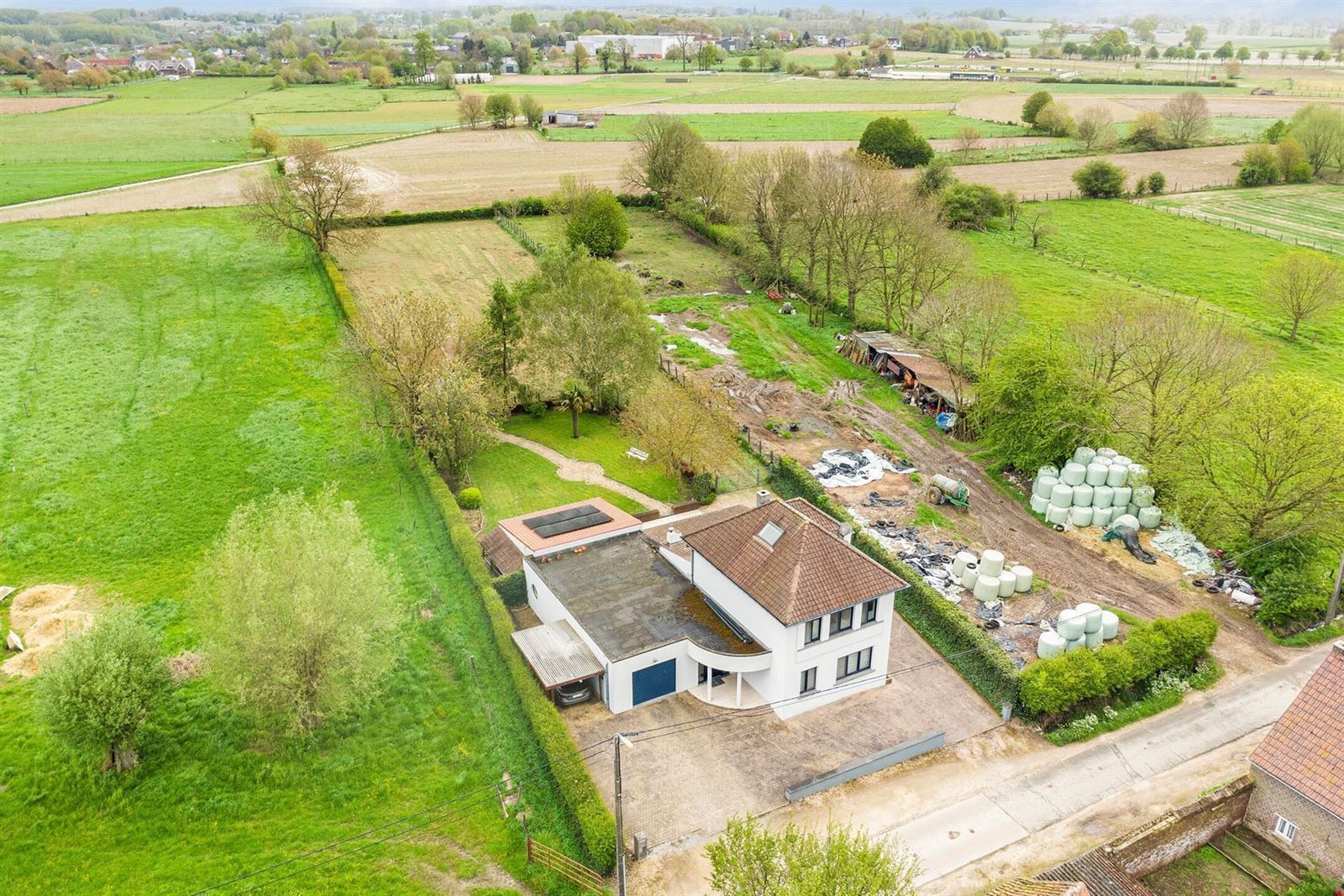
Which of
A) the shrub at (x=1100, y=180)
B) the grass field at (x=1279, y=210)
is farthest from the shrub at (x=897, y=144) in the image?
the grass field at (x=1279, y=210)

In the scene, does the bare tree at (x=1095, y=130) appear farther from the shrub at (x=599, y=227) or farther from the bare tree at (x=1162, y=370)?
the bare tree at (x=1162, y=370)

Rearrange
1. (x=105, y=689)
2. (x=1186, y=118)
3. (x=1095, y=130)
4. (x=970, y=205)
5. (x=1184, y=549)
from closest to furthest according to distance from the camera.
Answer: (x=105, y=689), (x=1184, y=549), (x=970, y=205), (x=1095, y=130), (x=1186, y=118)

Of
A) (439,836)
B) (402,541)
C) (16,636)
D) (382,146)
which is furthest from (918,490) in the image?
(382,146)

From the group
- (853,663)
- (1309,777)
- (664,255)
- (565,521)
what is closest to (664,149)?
(664,255)

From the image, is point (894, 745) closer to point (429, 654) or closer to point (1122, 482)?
point (429, 654)

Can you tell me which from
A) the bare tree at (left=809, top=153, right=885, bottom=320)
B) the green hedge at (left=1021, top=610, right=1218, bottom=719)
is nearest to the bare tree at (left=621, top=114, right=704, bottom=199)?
the bare tree at (left=809, top=153, right=885, bottom=320)

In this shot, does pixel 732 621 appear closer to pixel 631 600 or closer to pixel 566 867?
pixel 631 600
